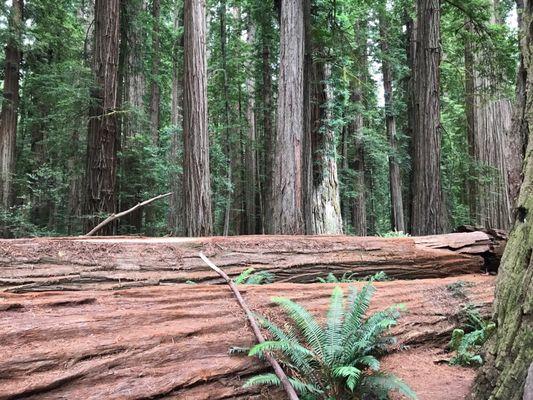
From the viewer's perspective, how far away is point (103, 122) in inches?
364

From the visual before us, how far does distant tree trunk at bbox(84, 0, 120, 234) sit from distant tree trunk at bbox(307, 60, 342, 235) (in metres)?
4.73

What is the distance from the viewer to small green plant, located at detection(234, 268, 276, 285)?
15.5 feet

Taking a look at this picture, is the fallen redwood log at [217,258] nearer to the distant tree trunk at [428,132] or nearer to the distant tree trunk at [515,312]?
the distant tree trunk at [428,132]

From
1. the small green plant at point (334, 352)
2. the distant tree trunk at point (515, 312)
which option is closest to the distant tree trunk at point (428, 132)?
the small green plant at point (334, 352)

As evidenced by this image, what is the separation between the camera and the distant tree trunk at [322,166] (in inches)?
423

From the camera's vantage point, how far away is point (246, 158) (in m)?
22.2

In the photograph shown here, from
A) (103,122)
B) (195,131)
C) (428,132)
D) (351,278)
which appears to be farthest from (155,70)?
(351,278)

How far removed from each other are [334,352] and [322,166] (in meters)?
7.99

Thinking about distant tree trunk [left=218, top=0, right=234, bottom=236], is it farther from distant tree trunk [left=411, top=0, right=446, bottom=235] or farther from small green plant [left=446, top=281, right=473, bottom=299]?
small green plant [left=446, top=281, right=473, bottom=299]

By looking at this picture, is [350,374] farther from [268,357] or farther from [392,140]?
[392,140]

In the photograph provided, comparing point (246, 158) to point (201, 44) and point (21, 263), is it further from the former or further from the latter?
point (21, 263)

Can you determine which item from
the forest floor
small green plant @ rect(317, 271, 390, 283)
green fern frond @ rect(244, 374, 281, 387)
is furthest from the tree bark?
green fern frond @ rect(244, 374, 281, 387)

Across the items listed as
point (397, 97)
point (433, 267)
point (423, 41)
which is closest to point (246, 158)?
point (397, 97)

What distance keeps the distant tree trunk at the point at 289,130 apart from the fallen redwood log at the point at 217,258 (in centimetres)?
220
